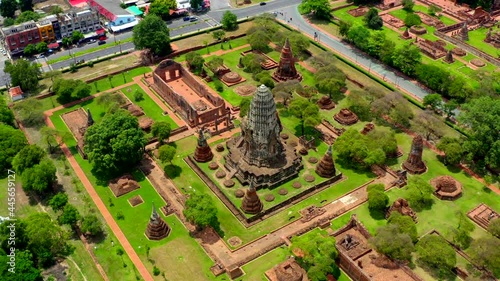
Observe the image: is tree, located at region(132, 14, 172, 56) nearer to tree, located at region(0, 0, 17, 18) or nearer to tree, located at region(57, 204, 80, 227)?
tree, located at region(0, 0, 17, 18)

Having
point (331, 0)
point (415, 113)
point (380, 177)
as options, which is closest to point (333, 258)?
point (380, 177)

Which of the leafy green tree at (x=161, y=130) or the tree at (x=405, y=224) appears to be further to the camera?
the leafy green tree at (x=161, y=130)

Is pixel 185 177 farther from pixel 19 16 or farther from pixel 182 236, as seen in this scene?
pixel 19 16

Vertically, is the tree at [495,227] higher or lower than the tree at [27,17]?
lower

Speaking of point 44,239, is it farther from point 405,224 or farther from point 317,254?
point 405,224

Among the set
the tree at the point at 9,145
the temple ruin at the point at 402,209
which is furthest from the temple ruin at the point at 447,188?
the tree at the point at 9,145

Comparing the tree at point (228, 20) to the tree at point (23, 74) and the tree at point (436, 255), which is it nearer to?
the tree at point (23, 74)

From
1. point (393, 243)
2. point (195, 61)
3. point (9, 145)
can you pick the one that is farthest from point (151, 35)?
point (393, 243)
